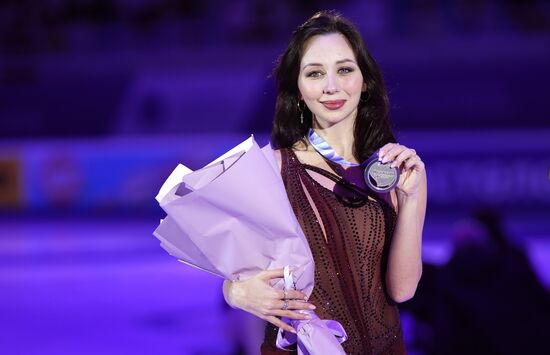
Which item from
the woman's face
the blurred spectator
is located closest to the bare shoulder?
the woman's face

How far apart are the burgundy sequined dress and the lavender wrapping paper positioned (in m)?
0.19

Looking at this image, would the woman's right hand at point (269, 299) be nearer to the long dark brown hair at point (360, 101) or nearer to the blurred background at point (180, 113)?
the long dark brown hair at point (360, 101)

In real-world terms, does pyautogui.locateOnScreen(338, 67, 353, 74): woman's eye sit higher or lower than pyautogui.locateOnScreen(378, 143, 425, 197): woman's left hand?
higher

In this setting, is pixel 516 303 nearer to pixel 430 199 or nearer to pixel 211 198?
pixel 211 198

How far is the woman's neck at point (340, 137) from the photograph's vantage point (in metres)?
2.18

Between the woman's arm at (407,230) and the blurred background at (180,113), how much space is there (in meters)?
4.67

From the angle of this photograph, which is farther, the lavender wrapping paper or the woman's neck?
the woman's neck

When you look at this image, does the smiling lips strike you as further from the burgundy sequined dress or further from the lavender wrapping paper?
the lavender wrapping paper

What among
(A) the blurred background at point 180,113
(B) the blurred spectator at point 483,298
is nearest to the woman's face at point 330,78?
(B) the blurred spectator at point 483,298

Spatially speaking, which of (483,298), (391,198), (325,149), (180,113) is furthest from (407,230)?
(180,113)

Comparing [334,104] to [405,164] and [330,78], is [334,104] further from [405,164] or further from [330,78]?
[405,164]

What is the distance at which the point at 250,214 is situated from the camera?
5.90 feet

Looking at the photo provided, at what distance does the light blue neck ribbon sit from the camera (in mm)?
2150

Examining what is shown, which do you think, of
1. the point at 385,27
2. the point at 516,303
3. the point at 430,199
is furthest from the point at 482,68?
the point at 516,303
